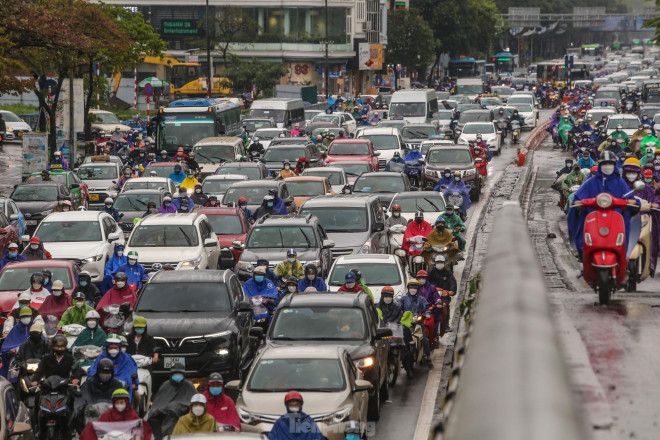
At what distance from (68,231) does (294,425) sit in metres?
13.2

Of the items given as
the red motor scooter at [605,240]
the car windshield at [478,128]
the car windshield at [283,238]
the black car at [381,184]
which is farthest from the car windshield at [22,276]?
the car windshield at [478,128]

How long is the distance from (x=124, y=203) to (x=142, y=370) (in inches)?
559

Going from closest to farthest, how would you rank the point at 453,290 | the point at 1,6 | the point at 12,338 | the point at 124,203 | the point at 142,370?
1. the point at 142,370
2. the point at 12,338
3. the point at 453,290
4. the point at 124,203
5. the point at 1,6

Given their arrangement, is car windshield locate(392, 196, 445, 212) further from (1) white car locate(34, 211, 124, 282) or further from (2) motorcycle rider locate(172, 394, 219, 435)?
(2) motorcycle rider locate(172, 394, 219, 435)

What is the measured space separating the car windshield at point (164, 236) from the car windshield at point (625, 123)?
1100 inches

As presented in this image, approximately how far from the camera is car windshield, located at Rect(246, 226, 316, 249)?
75.4ft

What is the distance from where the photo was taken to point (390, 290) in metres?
18.0

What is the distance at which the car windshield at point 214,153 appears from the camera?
37.6 metres

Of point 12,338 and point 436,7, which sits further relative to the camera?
point 436,7

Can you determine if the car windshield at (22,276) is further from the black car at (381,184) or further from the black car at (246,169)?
the black car at (246,169)

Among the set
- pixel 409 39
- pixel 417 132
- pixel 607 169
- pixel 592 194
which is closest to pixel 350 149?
pixel 417 132

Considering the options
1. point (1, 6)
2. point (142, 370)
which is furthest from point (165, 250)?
point (1, 6)

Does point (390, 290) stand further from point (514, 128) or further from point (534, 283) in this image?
point (514, 128)

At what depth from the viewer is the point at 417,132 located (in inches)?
1924
